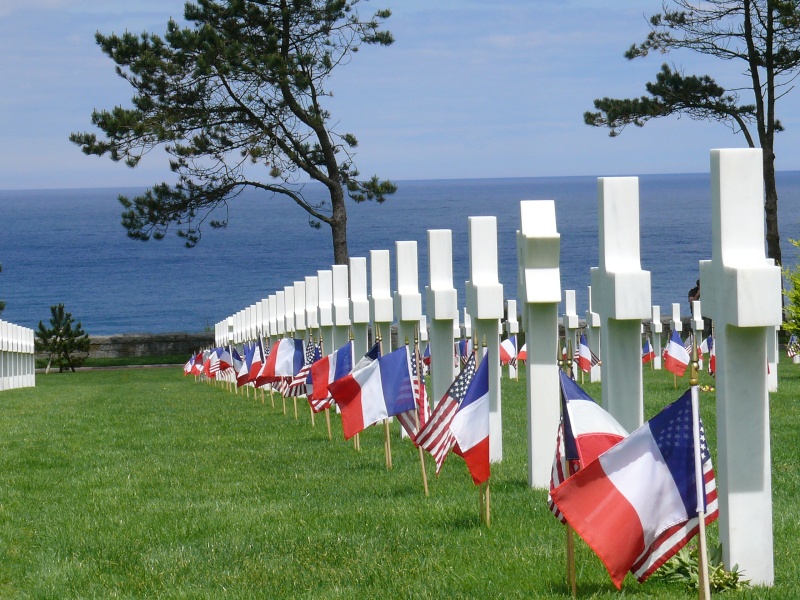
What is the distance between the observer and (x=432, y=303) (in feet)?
34.9

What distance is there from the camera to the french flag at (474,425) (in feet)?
24.4

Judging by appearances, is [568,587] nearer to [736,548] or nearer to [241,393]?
[736,548]

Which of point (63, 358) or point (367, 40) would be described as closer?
point (367, 40)

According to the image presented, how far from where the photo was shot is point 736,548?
575 centimetres

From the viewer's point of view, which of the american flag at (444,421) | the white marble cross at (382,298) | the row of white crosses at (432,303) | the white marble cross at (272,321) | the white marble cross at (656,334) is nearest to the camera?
the american flag at (444,421)

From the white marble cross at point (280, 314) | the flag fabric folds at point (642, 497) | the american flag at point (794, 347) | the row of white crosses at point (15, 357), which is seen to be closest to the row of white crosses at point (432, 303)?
the flag fabric folds at point (642, 497)

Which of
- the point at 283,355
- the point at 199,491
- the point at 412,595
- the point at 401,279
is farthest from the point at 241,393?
the point at 412,595

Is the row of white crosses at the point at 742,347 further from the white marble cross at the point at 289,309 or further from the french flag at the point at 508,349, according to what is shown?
the french flag at the point at 508,349

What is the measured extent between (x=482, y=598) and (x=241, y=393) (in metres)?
18.7

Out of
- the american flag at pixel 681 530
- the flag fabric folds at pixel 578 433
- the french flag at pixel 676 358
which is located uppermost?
the french flag at pixel 676 358

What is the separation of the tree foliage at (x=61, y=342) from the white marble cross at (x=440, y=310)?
120 ft

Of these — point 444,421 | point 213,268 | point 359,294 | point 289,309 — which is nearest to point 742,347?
point 444,421

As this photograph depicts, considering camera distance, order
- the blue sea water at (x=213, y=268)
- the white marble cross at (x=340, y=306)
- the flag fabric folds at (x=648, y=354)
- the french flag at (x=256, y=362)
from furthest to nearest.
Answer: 1. the blue sea water at (x=213, y=268)
2. the flag fabric folds at (x=648, y=354)
3. the french flag at (x=256, y=362)
4. the white marble cross at (x=340, y=306)

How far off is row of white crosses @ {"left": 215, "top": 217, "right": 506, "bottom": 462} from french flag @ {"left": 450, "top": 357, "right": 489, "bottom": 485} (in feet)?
6.16
